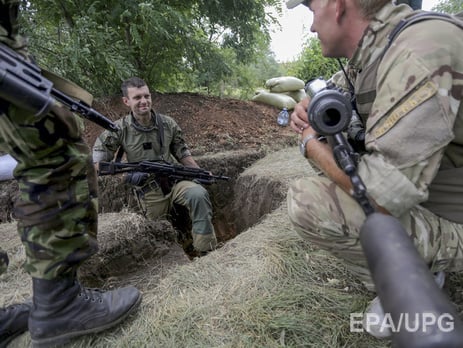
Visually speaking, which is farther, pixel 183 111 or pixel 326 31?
pixel 183 111

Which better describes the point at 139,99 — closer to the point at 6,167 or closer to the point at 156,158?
the point at 156,158

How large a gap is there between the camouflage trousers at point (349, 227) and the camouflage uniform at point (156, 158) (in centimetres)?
213

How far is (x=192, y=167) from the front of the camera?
393cm

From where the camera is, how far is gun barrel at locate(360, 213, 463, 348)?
558 millimetres

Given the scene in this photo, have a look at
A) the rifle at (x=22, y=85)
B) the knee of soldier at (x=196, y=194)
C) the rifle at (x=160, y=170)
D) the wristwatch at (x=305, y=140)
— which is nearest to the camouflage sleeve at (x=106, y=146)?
the rifle at (x=160, y=170)

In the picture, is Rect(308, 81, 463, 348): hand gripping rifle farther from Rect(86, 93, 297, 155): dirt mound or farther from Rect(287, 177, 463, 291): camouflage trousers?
Rect(86, 93, 297, 155): dirt mound

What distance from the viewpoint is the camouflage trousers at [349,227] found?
141 centimetres

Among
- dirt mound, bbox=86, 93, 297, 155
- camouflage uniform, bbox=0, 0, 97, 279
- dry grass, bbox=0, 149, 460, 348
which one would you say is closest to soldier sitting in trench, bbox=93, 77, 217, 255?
dirt mound, bbox=86, 93, 297, 155

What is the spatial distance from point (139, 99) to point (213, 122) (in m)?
2.40

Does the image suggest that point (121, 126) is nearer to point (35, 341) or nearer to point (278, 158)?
point (278, 158)

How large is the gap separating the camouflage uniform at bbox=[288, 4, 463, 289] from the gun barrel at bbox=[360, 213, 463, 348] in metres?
0.52

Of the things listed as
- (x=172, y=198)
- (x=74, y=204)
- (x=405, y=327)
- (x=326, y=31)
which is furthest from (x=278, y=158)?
(x=405, y=327)

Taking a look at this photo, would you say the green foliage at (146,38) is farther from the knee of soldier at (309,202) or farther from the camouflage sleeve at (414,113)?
the camouflage sleeve at (414,113)

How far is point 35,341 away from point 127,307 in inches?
16.9
